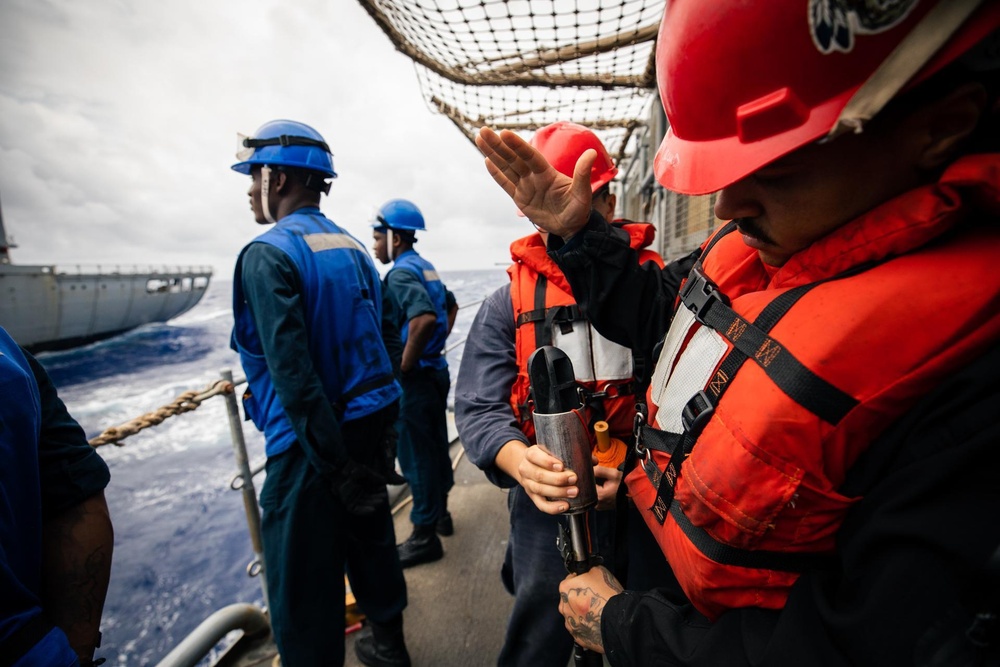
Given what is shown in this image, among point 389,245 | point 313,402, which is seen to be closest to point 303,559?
point 313,402

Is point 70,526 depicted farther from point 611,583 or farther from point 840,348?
point 840,348

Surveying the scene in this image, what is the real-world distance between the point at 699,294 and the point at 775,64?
48 centimetres

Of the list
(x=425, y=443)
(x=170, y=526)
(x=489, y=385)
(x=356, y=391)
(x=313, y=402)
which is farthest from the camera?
(x=170, y=526)

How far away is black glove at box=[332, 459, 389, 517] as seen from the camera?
199cm

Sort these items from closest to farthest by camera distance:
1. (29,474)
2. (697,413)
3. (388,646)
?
1. (697,413)
2. (29,474)
3. (388,646)

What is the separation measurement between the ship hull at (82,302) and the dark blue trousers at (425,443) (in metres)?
22.7

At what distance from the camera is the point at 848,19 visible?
22.5 inches

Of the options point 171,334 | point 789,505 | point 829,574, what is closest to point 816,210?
point 789,505

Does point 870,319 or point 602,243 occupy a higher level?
point 602,243

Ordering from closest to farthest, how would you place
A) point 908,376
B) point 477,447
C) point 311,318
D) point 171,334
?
point 908,376
point 477,447
point 311,318
point 171,334

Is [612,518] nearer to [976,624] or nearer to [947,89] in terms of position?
[976,624]

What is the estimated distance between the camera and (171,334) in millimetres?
46656

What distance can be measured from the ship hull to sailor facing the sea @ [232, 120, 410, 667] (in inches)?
912

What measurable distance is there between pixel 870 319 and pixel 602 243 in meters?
0.72
